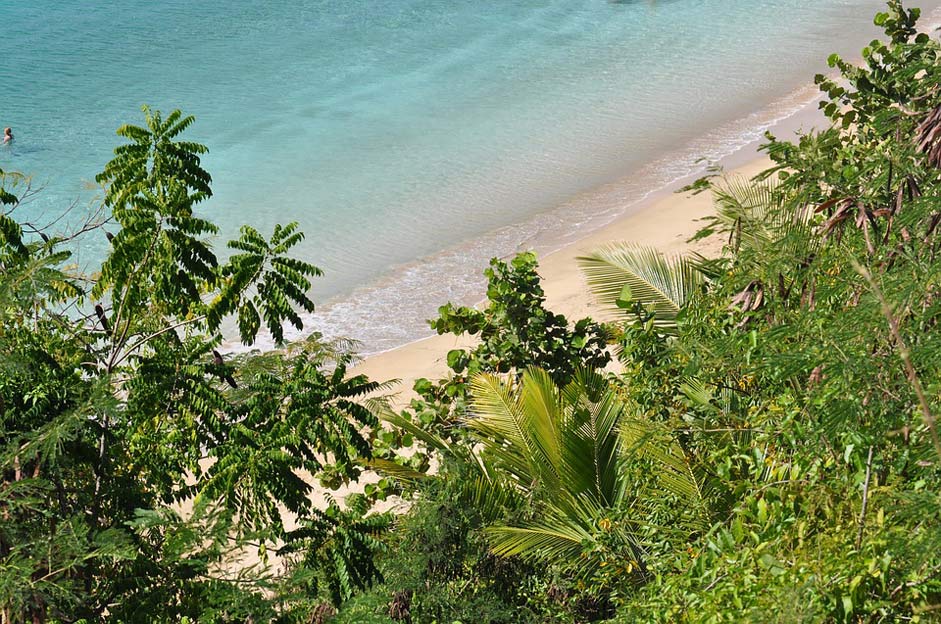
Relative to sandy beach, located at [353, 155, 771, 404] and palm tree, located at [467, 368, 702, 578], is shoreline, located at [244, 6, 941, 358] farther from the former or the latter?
palm tree, located at [467, 368, 702, 578]

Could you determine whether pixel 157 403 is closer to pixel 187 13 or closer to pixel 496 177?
pixel 496 177

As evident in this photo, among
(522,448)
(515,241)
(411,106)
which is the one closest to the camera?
(522,448)

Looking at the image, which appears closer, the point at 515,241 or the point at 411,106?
the point at 515,241

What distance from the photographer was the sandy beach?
1099 centimetres

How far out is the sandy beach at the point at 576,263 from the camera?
1099 cm

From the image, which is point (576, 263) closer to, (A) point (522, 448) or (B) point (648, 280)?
(B) point (648, 280)

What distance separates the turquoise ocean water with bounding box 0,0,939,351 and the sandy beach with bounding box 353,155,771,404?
51 cm

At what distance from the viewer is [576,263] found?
43.4 ft

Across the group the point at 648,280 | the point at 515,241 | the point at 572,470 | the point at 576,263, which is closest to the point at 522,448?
the point at 572,470

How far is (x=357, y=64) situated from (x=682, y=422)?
774 inches

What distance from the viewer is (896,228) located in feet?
13.8

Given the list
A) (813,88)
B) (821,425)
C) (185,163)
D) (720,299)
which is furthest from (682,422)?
(813,88)

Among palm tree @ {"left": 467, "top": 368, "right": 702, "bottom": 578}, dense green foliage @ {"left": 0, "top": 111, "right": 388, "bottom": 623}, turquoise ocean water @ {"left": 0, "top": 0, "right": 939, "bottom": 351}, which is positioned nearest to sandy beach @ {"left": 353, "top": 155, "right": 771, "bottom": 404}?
turquoise ocean water @ {"left": 0, "top": 0, "right": 939, "bottom": 351}

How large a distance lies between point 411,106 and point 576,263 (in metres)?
8.19
